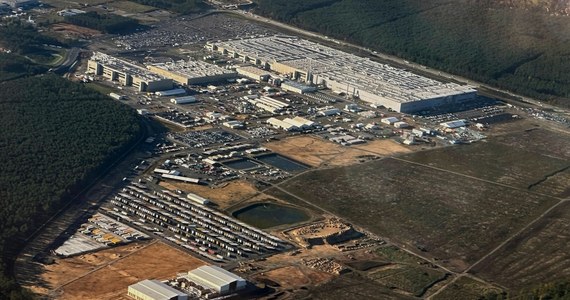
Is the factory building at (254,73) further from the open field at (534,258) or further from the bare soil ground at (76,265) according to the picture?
the bare soil ground at (76,265)

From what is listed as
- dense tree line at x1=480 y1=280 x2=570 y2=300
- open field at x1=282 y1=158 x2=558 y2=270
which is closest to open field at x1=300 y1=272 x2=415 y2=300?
dense tree line at x1=480 y1=280 x2=570 y2=300

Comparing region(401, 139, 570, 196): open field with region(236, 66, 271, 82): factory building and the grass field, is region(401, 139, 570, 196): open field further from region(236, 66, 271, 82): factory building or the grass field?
region(236, 66, 271, 82): factory building

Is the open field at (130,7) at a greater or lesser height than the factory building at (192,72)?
lesser

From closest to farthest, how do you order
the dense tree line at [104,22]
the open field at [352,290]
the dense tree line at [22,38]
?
the open field at [352,290]
the dense tree line at [22,38]
the dense tree line at [104,22]

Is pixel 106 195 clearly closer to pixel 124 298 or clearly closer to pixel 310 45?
pixel 124 298

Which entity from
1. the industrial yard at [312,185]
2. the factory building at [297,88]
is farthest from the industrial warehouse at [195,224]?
the factory building at [297,88]

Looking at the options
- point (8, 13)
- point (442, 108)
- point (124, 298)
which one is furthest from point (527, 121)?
point (8, 13)
